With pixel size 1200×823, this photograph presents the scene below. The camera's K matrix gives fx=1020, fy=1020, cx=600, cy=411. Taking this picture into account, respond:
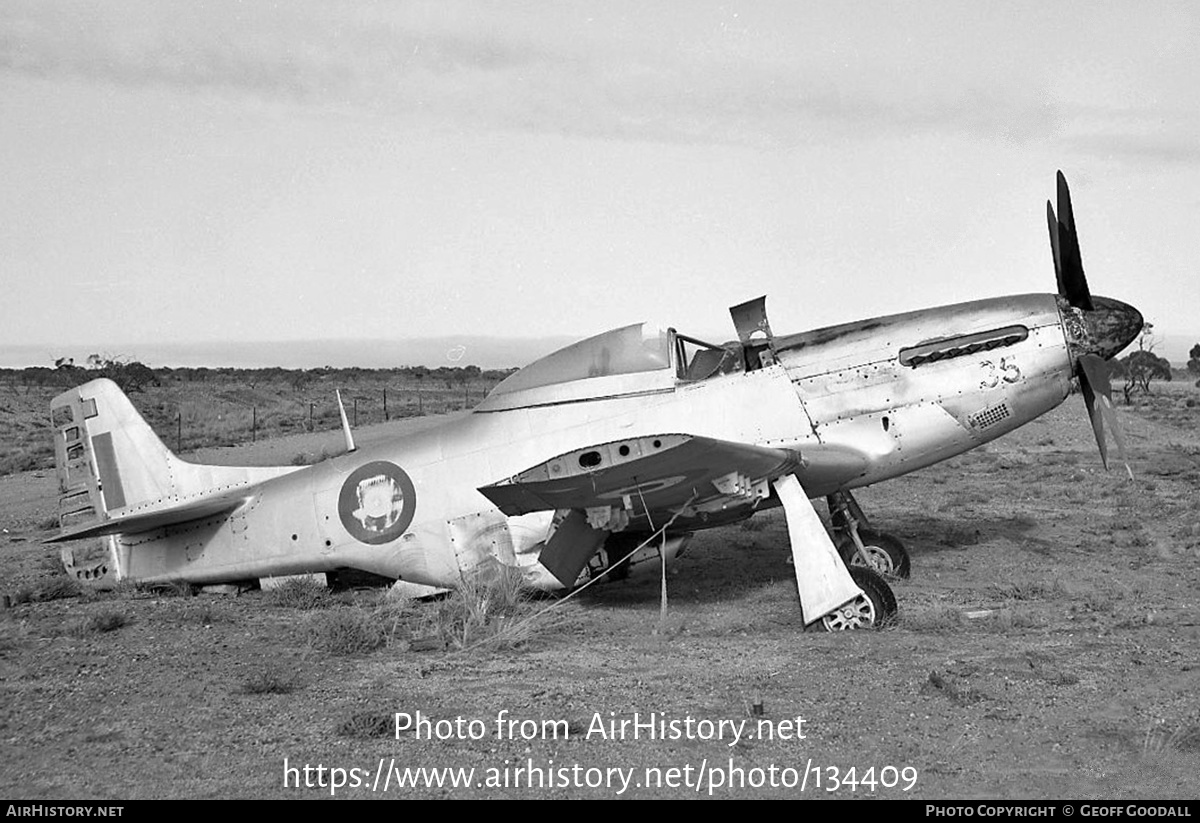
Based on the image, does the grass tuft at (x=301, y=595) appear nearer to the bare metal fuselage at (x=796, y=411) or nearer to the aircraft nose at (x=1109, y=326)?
the bare metal fuselage at (x=796, y=411)

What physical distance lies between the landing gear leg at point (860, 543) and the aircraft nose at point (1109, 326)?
2.48 metres

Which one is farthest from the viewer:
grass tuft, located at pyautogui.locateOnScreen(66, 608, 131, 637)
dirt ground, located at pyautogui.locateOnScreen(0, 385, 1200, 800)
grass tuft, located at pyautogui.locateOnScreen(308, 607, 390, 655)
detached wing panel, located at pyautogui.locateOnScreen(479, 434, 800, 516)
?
grass tuft, located at pyautogui.locateOnScreen(66, 608, 131, 637)

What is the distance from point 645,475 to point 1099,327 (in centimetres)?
440

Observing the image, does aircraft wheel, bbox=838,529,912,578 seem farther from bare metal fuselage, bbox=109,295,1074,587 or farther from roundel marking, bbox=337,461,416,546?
roundel marking, bbox=337,461,416,546

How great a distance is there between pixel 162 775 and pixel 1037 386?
7314mm

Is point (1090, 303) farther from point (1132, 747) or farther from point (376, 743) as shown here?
point (376, 743)

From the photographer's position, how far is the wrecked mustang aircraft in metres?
8.48

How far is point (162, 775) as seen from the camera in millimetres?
4930

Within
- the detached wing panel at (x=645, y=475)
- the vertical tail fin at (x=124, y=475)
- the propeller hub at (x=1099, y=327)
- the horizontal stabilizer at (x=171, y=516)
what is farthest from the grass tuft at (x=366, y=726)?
the propeller hub at (x=1099, y=327)

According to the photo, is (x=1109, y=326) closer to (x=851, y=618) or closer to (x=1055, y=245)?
(x=1055, y=245)

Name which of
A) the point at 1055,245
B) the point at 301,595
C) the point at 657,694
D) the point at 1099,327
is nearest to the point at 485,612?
the point at 301,595

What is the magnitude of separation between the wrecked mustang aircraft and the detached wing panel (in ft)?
0.14

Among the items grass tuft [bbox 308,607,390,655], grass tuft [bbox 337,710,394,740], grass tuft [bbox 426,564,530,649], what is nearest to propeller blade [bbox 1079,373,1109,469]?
grass tuft [bbox 426,564,530,649]
